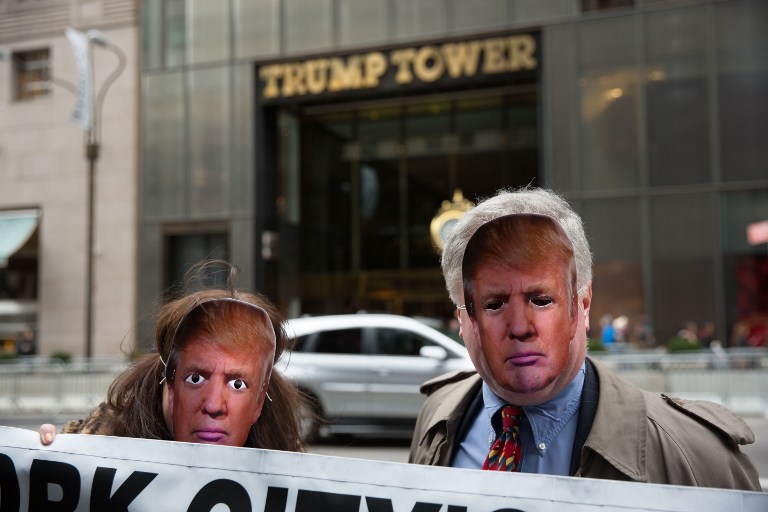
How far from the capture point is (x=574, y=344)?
6.75 ft

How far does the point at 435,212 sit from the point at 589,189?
8247 millimetres

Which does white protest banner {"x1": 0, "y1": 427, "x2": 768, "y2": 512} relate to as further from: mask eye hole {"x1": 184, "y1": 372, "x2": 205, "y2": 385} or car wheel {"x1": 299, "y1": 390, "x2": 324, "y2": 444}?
car wheel {"x1": 299, "y1": 390, "x2": 324, "y2": 444}

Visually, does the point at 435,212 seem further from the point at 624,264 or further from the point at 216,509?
the point at 216,509

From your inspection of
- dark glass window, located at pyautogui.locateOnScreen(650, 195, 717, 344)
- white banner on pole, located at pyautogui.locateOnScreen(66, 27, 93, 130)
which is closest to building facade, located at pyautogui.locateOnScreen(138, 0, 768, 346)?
dark glass window, located at pyautogui.locateOnScreen(650, 195, 717, 344)

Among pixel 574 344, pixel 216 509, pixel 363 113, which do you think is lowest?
pixel 216 509

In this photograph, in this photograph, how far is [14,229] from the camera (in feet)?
86.3

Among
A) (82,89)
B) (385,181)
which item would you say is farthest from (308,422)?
(385,181)

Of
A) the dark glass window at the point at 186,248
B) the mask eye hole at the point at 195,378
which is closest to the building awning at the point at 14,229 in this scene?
the dark glass window at the point at 186,248

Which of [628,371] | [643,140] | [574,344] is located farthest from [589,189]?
[574,344]

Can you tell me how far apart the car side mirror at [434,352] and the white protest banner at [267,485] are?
8532 millimetres

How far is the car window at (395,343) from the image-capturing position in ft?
36.3

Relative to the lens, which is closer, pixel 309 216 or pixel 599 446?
pixel 599 446

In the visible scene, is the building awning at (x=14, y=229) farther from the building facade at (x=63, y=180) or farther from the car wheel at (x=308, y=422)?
the car wheel at (x=308, y=422)

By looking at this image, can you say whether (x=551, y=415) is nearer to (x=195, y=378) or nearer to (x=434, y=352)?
(x=195, y=378)
